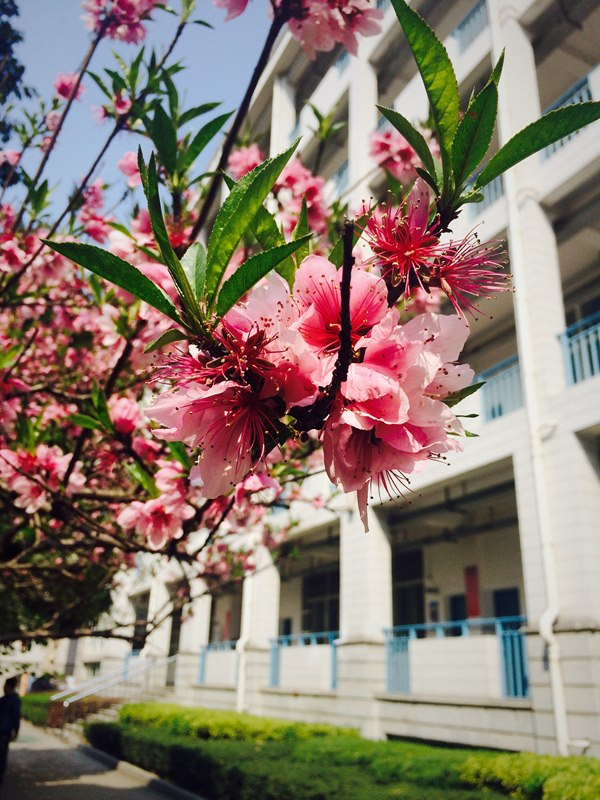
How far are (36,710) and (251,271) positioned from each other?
23.6m

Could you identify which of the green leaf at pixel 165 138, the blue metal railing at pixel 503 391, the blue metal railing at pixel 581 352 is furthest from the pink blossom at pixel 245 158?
the blue metal railing at pixel 503 391

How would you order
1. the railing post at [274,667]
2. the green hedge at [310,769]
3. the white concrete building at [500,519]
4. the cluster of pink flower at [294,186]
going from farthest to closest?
the railing post at [274,667] → the white concrete building at [500,519] → the green hedge at [310,769] → the cluster of pink flower at [294,186]

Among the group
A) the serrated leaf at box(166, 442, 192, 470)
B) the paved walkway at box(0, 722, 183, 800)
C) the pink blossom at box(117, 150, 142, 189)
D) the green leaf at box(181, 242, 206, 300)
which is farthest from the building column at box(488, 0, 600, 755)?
the green leaf at box(181, 242, 206, 300)

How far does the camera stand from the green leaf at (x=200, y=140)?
196cm

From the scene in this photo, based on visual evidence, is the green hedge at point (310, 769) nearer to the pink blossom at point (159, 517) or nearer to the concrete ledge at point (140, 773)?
the concrete ledge at point (140, 773)

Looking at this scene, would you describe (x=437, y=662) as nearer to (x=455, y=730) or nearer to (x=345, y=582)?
(x=455, y=730)

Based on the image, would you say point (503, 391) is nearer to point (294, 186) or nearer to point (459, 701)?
point (459, 701)

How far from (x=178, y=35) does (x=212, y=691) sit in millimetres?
16616

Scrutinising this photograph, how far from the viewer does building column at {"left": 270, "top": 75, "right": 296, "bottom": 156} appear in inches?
692

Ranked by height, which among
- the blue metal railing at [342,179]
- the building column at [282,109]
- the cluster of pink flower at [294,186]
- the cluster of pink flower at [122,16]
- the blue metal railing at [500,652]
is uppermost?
the building column at [282,109]

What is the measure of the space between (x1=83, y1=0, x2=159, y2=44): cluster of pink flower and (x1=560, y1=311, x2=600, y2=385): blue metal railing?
6726 millimetres

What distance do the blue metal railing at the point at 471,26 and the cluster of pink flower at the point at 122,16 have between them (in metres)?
10.1

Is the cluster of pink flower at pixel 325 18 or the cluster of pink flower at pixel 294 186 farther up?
the cluster of pink flower at pixel 294 186

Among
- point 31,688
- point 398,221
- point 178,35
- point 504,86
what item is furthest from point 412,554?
point 31,688
